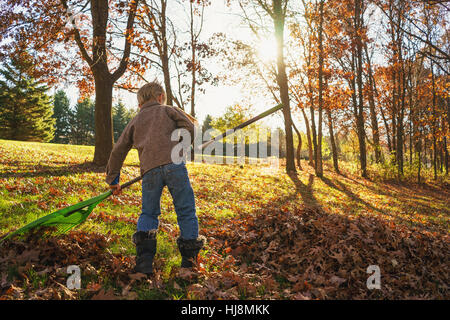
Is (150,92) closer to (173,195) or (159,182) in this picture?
(159,182)

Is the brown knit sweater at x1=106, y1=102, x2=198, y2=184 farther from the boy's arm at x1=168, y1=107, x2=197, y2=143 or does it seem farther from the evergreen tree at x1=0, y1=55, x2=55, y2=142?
the evergreen tree at x1=0, y1=55, x2=55, y2=142

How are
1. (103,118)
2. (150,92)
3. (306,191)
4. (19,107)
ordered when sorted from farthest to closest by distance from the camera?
(19,107), (306,191), (103,118), (150,92)

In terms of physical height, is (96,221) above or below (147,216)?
below

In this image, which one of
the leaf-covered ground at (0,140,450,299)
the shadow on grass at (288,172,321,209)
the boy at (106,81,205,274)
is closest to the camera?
the leaf-covered ground at (0,140,450,299)

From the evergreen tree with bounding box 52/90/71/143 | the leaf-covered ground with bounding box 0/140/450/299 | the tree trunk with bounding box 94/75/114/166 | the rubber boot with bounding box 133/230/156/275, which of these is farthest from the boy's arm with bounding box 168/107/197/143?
the evergreen tree with bounding box 52/90/71/143

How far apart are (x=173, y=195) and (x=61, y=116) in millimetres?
71659

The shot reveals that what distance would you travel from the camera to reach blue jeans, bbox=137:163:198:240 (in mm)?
3121

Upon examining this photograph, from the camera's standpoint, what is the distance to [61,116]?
63.3m

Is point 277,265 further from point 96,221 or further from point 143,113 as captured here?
point 96,221

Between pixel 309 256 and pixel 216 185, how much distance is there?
7.07 metres

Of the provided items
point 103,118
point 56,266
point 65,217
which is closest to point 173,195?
point 56,266

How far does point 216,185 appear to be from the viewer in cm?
1062

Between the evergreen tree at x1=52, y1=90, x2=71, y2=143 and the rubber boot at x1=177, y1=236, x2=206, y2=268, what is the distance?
224 feet
